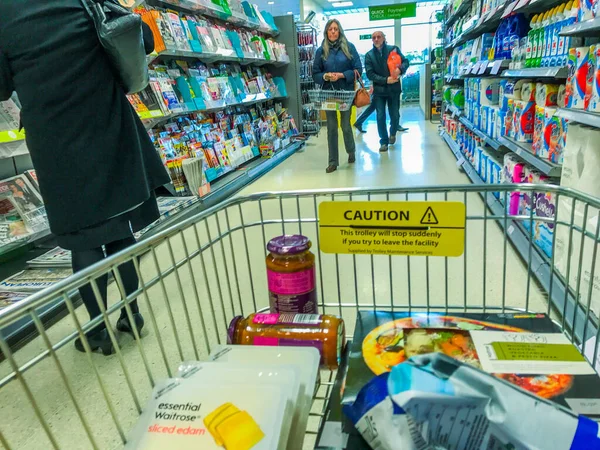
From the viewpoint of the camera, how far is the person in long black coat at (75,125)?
138cm

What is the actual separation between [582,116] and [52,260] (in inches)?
100

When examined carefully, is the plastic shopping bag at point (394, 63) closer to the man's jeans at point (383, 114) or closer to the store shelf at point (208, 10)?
the man's jeans at point (383, 114)

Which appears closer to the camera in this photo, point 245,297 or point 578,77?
point 578,77

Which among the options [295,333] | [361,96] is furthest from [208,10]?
[295,333]

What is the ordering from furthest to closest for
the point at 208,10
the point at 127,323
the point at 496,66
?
the point at 208,10 < the point at 496,66 < the point at 127,323

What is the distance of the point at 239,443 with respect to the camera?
1.93 ft

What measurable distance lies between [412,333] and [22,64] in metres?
1.40

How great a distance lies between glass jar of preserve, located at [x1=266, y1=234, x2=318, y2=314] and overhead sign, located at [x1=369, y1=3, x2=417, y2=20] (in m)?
13.7

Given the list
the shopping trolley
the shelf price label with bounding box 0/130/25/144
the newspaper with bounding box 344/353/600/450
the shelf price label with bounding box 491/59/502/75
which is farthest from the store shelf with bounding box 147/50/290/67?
the newspaper with bounding box 344/353/600/450

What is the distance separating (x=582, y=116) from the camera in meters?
1.53

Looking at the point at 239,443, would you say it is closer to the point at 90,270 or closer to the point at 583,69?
the point at 90,270

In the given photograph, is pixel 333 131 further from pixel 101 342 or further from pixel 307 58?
pixel 101 342

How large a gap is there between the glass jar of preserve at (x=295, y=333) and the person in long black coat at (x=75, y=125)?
0.93 metres

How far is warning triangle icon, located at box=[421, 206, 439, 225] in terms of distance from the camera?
0.86 metres
